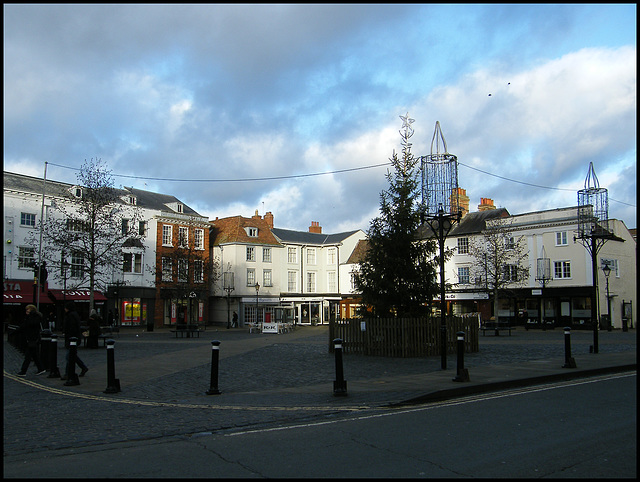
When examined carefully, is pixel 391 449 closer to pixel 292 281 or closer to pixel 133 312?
pixel 133 312

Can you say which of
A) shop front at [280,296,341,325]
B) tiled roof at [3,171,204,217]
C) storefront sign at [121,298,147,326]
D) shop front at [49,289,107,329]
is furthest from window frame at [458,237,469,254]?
shop front at [49,289,107,329]

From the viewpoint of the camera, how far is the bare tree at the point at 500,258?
149 feet

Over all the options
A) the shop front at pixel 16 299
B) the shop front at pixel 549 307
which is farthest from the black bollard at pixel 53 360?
the shop front at pixel 549 307

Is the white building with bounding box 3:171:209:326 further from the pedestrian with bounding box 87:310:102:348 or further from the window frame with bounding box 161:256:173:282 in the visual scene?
the pedestrian with bounding box 87:310:102:348

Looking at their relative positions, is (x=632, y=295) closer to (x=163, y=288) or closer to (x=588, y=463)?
(x=163, y=288)

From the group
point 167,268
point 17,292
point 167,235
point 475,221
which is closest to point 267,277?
point 167,235

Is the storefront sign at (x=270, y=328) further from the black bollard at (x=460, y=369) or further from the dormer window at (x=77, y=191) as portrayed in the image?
the black bollard at (x=460, y=369)

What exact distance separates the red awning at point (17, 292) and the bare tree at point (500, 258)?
34559 mm

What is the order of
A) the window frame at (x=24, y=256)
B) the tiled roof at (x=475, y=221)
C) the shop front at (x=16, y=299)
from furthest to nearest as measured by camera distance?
the tiled roof at (x=475, y=221) → the window frame at (x=24, y=256) → the shop front at (x=16, y=299)

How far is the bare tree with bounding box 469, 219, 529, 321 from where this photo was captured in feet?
149

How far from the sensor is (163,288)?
49.6 metres

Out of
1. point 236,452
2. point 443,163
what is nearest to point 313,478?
point 236,452

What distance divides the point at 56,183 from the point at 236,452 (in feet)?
152

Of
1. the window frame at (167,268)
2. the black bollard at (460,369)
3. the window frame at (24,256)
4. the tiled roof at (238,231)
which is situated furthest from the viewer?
the tiled roof at (238,231)
